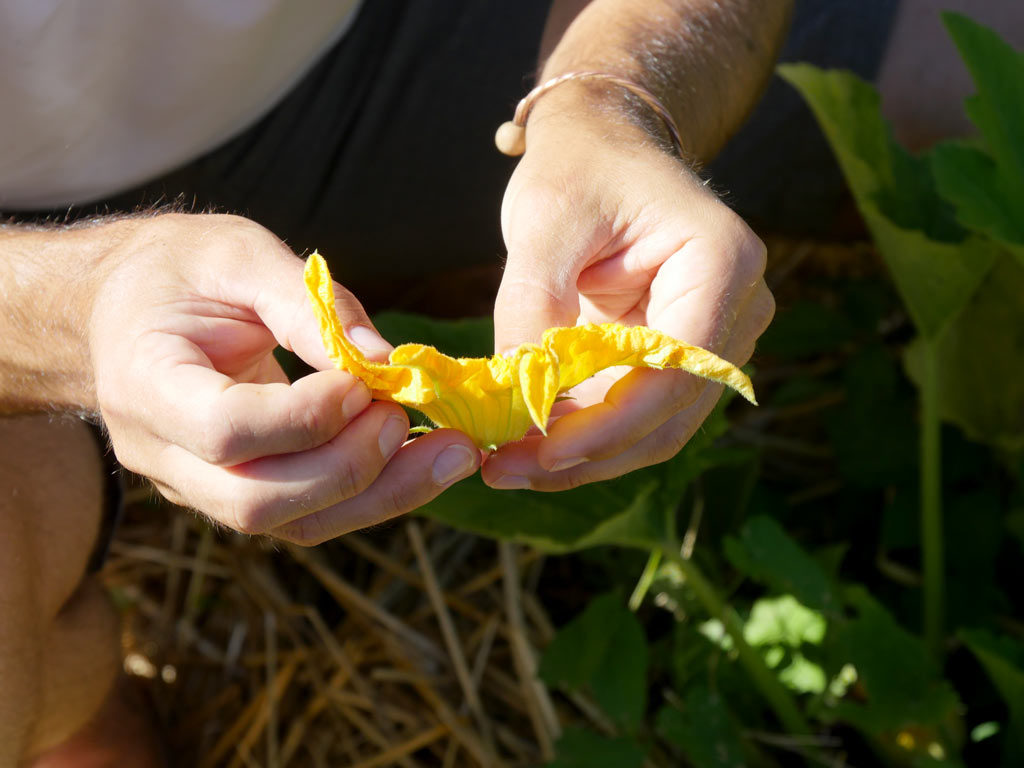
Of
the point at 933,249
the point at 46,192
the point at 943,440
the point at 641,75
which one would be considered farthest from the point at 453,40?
the point at 943,440

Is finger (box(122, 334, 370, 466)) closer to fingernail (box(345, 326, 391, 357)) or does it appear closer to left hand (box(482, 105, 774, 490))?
fingernail (box(345, 326, 391, 357))

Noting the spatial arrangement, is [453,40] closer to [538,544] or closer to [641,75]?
[641,75]

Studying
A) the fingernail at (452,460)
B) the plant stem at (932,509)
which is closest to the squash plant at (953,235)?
the plant stem at (932,509)

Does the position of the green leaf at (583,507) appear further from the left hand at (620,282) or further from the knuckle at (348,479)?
the knuckle at (348,479)

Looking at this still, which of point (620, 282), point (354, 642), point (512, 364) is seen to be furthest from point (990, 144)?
point (354, 642)

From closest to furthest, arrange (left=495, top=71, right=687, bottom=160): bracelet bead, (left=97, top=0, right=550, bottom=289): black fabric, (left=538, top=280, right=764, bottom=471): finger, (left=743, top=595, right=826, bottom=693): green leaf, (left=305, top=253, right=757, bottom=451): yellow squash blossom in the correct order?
(left=305, top=253, right=757, bottom=451): yellow squash blossom, (left=538, top=280, right=764, bottom=471): finger, (left=495, top=71, right=687, bottom=160): bracelet bead, (left=743, top=595, right=826, bottom=693): green leaf, (left=97, top=0, right=550, bottom=289): black fabric

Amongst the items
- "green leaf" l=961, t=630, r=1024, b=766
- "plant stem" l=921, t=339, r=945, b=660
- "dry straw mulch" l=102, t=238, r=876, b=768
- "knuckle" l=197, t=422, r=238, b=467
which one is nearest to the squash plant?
"plant stem" l=921, t=339, r=945, b=660
